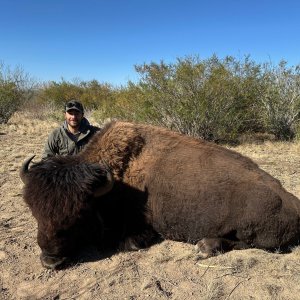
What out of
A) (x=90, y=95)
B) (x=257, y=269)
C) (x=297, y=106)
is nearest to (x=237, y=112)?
(x=297, y=106)

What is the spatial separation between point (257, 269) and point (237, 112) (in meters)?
10.8

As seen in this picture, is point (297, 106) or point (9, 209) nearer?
point (9, 209)

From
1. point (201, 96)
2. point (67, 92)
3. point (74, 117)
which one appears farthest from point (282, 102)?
point (67, 92)

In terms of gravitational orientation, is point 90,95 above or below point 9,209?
above

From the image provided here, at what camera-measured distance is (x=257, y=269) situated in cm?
429

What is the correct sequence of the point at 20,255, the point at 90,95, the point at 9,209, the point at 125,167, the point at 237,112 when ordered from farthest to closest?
the point at 90,95, the point at 237,112, the point at 9,209, the point at 125,167, the point at 20,255

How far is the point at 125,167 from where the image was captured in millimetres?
5000

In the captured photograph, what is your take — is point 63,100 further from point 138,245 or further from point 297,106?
point 138,245

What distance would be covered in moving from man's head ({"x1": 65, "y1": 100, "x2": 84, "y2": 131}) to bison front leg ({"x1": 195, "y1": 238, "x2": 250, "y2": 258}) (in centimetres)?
293

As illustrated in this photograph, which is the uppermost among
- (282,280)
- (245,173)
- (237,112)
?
(237,112)

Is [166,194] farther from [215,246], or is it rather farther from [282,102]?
[282,102]

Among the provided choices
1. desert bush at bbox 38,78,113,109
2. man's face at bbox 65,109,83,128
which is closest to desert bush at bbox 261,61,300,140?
man's face at bbox 65,109,83,128

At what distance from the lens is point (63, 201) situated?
417 centimetres

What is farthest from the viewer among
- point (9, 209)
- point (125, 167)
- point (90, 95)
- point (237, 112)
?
point (90, 95)
